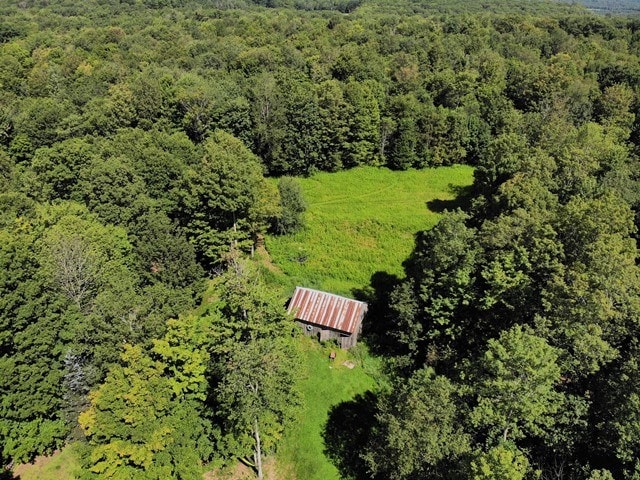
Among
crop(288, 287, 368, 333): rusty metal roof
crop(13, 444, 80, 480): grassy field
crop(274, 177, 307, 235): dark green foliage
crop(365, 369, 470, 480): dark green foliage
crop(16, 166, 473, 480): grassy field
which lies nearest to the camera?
crop(365, 369, 470, 480): dark green foliage

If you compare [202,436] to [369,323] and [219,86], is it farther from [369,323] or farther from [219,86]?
[219,86]

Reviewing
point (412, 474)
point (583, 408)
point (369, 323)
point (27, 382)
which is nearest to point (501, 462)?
point (412, 474)

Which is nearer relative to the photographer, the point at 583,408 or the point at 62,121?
the point at 583,408

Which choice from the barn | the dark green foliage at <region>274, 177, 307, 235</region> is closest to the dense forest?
the dark green foliage at <region>274, 177, 307, 235</region>

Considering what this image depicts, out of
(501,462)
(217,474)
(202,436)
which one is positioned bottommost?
(217,474)

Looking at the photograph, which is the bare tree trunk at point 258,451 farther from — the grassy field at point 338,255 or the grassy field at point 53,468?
the grassy field at point 53,468

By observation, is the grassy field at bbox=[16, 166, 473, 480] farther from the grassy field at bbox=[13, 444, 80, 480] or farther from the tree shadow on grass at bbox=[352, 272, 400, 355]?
the tree shadow on grass at bbox=[352, 272, 400, 355]
